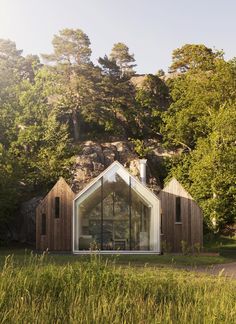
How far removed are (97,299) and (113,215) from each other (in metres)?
19.6

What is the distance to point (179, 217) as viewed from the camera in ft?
100

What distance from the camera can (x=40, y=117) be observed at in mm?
42719

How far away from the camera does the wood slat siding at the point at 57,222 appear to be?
2984 cm

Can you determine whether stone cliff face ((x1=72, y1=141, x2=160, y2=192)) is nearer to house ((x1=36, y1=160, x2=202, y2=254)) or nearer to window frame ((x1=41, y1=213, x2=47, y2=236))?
window frame ((x1=41, y1=213, x2=47, y2=236))

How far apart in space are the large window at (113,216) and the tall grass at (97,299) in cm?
1594

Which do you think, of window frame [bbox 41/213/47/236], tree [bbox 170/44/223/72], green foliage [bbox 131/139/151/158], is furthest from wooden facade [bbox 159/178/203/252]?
tree [bbox 170/44/223/72]

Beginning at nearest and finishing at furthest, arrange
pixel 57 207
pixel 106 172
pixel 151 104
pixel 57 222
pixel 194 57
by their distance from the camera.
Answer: pixel 106 172 → pixel 57 222 → pixel 57 207 → pixel 194 57 → pixel 151 104

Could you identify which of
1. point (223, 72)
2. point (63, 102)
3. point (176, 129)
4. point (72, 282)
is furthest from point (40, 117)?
point (72, 282)

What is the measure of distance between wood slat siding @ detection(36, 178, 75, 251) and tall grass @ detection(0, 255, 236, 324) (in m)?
19.5

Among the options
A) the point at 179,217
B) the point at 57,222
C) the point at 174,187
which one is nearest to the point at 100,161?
the point at 57,222

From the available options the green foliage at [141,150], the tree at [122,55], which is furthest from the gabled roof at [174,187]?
the tree at [122,55]

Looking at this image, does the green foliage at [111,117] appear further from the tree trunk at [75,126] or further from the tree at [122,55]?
the tree at [122,55]

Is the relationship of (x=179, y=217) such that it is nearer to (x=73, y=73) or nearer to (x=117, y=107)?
(x=117, y=107)

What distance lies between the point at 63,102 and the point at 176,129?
10764mm
